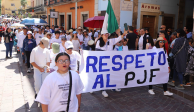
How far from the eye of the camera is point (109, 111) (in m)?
4.45

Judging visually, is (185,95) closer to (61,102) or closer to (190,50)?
(190,50)

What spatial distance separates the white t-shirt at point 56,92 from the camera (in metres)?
2.40

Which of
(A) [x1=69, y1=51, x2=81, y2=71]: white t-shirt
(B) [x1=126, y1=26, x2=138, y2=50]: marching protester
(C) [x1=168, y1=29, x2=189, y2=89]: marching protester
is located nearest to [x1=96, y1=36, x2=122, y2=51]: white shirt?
(A) [x1=69, y1=51, x2=81, y2=71]: white t-shirt

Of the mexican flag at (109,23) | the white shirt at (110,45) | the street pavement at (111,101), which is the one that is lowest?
the street pavement at (111,101)

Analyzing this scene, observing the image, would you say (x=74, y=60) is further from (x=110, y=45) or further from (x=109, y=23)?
(x=109, y=23)

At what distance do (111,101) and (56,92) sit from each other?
114 inches

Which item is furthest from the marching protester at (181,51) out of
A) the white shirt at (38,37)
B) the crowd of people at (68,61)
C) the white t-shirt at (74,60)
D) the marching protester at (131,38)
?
the white shirt at (38,37)


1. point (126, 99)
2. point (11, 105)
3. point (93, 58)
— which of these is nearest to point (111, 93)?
point (126, 99)

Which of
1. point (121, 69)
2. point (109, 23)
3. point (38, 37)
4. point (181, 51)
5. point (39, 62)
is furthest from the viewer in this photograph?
point (38, 37)

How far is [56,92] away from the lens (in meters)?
2.43

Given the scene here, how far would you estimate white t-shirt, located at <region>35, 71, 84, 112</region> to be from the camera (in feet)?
7.86

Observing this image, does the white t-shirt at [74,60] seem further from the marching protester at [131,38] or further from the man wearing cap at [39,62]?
the marching protester at [131,38]

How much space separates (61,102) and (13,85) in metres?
4.51

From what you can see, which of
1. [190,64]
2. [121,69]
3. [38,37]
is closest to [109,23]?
[121,69]
